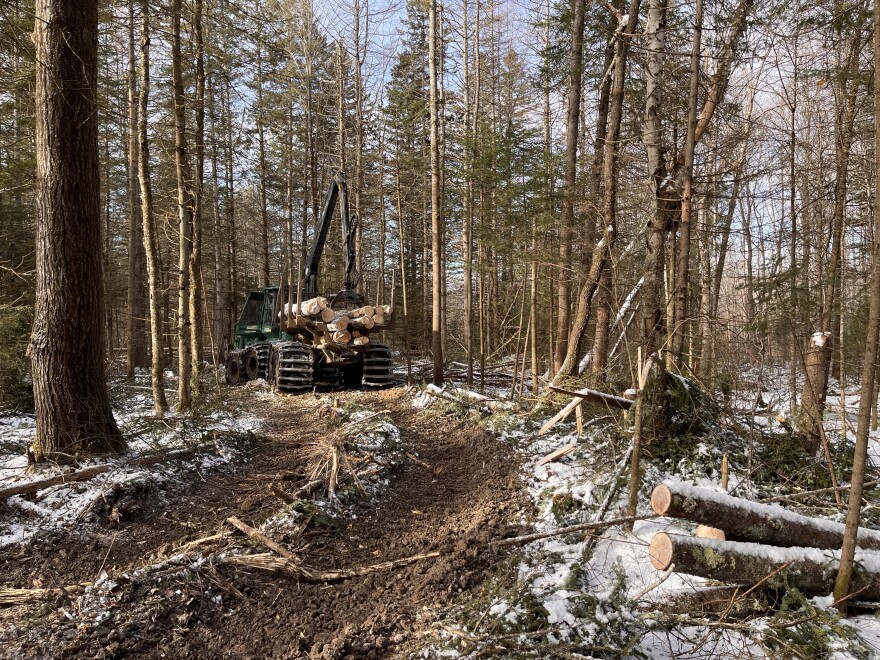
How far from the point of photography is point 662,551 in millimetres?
2812

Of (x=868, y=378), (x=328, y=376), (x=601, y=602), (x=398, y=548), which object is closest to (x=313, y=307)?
(x=328, y=376)

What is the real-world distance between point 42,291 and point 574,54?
352 inches

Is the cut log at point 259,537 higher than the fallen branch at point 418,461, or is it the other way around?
the cut log at point 259,537

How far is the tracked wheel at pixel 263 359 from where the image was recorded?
42.3 feet

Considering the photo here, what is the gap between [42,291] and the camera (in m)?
4.85

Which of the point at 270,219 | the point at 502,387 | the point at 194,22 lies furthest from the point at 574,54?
the point at 270,219

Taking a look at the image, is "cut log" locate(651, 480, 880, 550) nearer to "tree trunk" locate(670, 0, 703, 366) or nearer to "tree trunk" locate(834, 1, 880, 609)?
"tree trunk" locate(834, 1, 880, 609)

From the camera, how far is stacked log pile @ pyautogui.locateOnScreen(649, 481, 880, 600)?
282 cm

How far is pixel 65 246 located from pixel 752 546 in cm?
630

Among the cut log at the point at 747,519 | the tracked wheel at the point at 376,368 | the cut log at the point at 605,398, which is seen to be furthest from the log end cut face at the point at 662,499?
the tracked wheel at the point at 376,368

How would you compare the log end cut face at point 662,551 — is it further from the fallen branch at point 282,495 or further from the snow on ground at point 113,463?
the snow on ground at point 113,463

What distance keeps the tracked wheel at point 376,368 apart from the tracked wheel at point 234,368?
435 centimetres

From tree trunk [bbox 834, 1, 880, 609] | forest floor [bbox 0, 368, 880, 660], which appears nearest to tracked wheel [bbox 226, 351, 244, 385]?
forest floor [bbox 0, 368, 880, 660]

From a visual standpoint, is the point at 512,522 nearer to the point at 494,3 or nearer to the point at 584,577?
the point at 584,577
